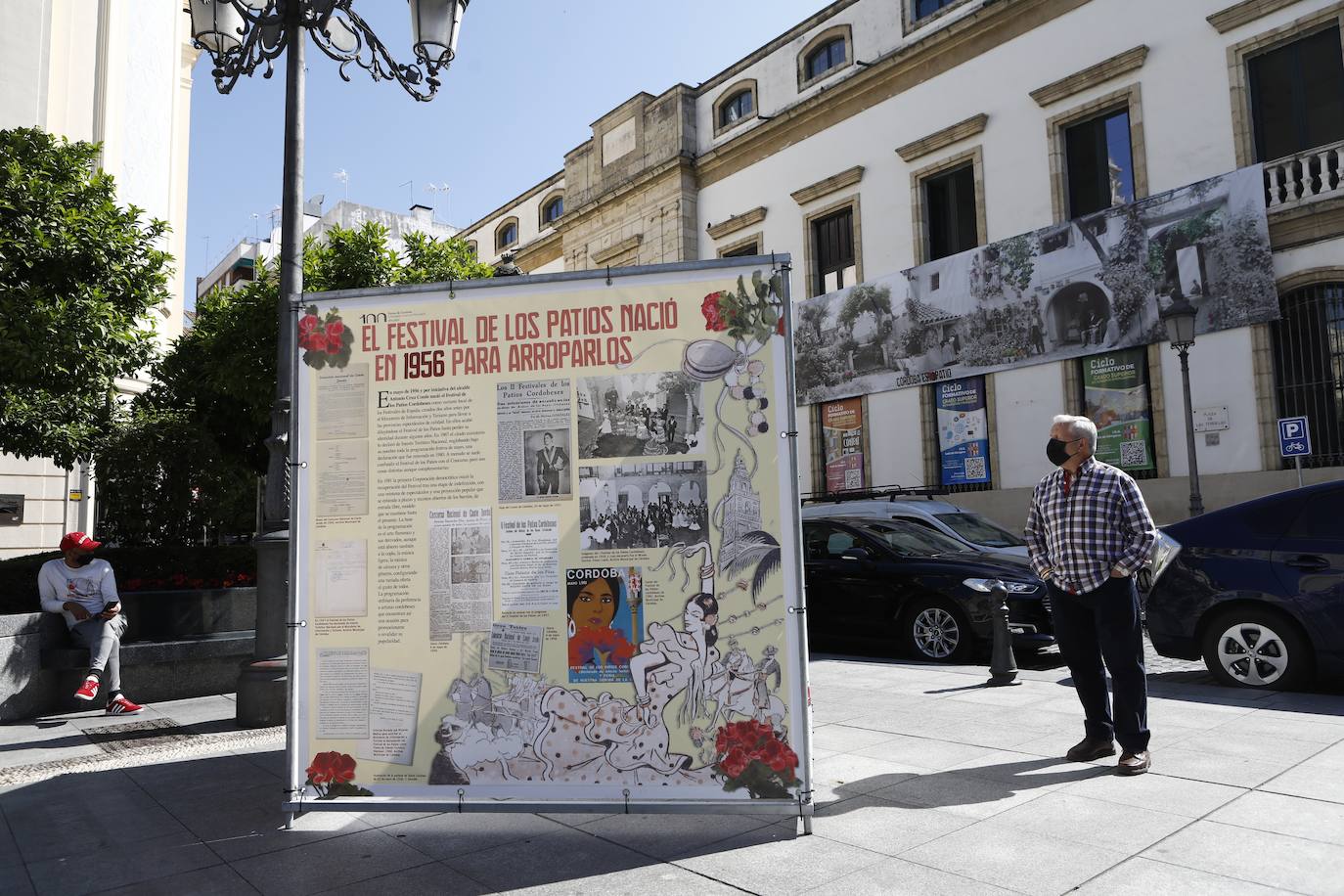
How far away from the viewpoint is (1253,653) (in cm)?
712

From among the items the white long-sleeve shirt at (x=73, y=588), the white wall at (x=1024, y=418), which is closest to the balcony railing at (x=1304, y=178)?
the white wall at (x=1024, y=418)

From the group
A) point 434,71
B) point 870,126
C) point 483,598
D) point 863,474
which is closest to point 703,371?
point 483,598

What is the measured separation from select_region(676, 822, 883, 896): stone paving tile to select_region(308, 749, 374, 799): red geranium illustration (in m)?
1.53

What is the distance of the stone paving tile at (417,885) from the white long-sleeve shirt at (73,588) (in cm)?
554

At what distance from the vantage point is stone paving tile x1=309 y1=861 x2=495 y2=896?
360 cm

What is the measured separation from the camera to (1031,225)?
19.7 metres

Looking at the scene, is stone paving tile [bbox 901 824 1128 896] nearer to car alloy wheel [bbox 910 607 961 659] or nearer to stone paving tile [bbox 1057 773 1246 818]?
stone paving tile [bbox 1057 773 1246 818]

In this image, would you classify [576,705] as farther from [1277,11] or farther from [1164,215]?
[1277,11]

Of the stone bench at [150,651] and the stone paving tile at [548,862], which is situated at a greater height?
the stone bench at [150,651]

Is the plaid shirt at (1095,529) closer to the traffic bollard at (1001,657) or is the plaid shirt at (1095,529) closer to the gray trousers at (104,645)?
the traffic bollard at (1001,657)

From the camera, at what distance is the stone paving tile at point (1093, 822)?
3.86 m

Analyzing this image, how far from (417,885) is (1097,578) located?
3644 millimetres

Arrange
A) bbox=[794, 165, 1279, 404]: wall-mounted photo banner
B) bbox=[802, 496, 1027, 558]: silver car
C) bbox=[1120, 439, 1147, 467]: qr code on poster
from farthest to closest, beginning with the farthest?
bbox=[1120, 439, 1147, 467]: qr code on poster
bbox=[794, 165, 1279, 404]: wall-mounted photo banner
bbox=[802, 496, 1027, 558]: silver car

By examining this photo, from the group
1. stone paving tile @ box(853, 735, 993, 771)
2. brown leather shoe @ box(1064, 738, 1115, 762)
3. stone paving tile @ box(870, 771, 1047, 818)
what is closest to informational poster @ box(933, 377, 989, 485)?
stone paving tile @ box(853, 735, 993, 771)
